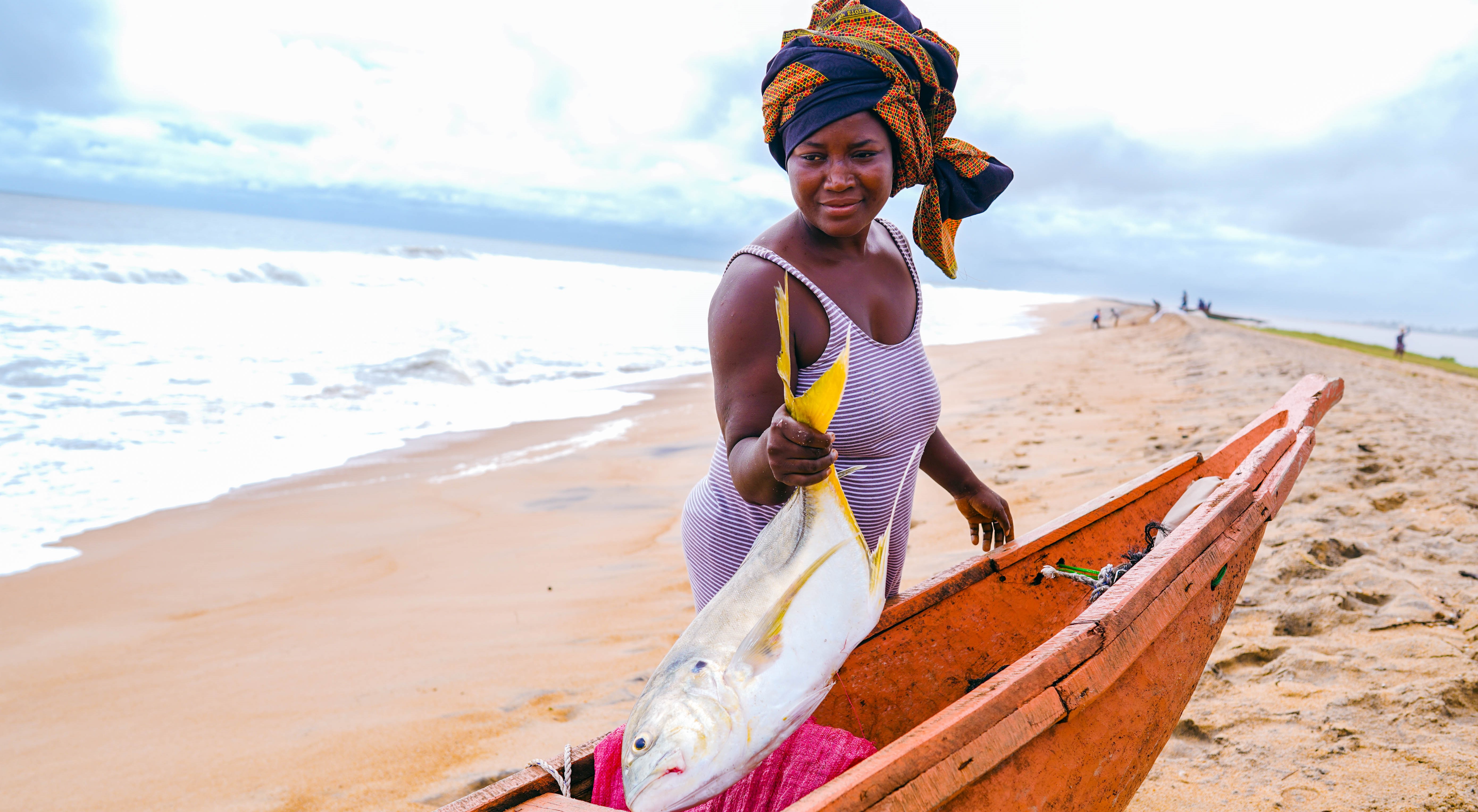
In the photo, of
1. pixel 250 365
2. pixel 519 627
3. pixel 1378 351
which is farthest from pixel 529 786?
pixel 1378 351

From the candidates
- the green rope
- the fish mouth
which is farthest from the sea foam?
the green rope

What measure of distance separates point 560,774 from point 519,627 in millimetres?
2495

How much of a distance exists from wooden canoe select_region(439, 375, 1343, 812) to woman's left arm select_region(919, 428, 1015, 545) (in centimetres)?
8

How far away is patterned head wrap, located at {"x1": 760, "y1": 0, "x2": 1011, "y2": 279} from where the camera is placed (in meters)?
1.41

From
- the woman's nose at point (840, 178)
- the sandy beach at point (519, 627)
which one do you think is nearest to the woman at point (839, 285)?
the woman's nose at point (840, 178)

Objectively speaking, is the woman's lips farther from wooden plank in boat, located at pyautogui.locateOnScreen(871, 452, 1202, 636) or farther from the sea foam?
the sea foam

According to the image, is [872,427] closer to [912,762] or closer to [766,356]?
[766,356]

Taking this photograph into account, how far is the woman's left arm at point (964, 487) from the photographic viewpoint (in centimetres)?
206

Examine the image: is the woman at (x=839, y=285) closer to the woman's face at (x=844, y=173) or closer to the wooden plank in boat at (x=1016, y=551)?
the woman's face at (x=844, y=173)

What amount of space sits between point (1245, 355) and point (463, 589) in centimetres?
1259

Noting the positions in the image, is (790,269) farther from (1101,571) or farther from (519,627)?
(519,627)

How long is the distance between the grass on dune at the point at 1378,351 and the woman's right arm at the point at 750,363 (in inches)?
698

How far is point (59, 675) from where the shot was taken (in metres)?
3.36

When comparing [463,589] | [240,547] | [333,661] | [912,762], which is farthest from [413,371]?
[912,762]
